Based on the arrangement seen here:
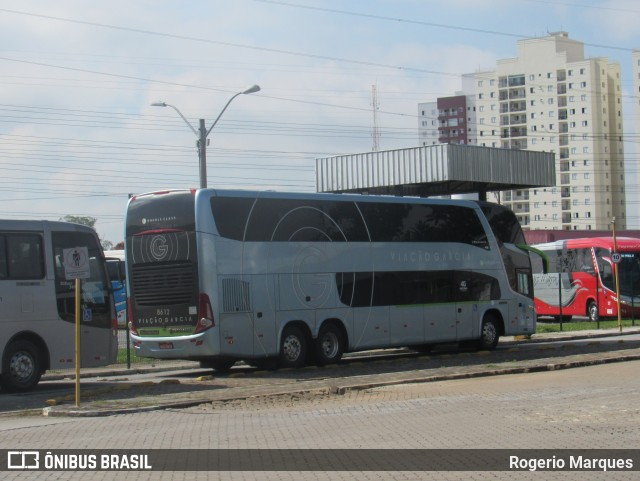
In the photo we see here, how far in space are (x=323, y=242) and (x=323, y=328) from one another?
198cm

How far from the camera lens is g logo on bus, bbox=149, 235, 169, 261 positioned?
69.0 feet

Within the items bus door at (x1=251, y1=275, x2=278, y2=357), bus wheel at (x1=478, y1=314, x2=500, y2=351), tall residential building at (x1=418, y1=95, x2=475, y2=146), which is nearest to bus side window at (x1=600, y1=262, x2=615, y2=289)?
bus wheel at (x1=478, y1=314, x2=500, y2=351)

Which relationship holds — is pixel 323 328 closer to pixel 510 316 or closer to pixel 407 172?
pixel 510 316

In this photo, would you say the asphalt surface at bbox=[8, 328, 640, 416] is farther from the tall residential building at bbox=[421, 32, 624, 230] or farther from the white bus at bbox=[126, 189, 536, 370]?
the tall residential building at bbox=[421, 32, 624, 230]

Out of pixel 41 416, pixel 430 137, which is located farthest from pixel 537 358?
pixel 430 137

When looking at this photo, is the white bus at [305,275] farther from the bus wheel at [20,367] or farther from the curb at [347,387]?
the curb at [347,387]

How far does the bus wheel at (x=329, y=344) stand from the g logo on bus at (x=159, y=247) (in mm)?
4208

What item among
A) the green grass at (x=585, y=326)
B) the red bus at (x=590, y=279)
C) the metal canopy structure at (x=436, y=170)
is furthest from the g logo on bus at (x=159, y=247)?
the red bus at (x=590, y=279)

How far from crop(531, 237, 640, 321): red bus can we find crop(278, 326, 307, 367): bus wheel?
22.1 m

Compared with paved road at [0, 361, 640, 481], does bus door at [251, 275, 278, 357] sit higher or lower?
higher

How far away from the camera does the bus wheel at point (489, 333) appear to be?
1085 inches
